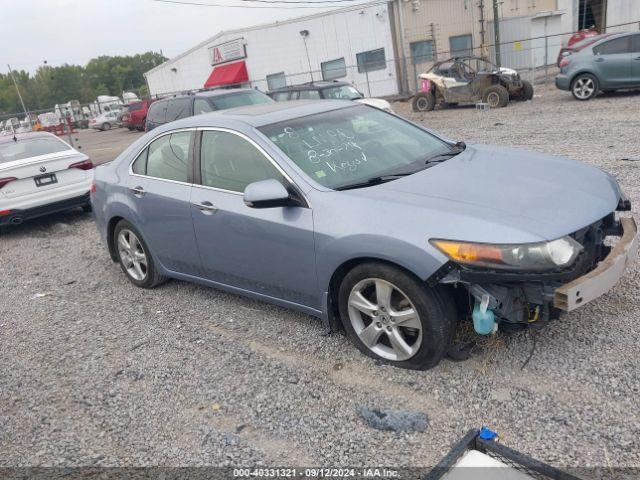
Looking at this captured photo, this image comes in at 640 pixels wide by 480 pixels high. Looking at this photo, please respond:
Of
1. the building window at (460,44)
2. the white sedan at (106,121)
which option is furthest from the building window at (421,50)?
the white sedan at (106,121)

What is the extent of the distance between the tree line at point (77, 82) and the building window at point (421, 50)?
75087 millimetres

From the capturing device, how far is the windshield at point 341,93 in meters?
15.1

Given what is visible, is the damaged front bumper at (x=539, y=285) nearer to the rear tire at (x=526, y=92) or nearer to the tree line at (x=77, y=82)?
the rear tire at (x=526, y=92)

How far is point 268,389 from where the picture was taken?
3545 mm

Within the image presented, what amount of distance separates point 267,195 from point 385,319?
106 cm

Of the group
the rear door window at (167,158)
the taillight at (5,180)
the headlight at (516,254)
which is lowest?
the headlight at (516,254)

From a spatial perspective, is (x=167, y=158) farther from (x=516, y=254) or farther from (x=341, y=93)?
(x=341, y=93)

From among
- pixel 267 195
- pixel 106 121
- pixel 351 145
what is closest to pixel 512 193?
pixel 351 145

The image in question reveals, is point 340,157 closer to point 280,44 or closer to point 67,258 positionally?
point 67,258

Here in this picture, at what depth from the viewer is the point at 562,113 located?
13492mm

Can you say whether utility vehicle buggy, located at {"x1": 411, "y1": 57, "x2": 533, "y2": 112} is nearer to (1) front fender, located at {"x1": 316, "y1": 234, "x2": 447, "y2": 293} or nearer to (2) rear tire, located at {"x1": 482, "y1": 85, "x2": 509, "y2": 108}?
(2) rear tire, located at {"x1": 482, "y1": 85, "x2": 509, "y2": 108}

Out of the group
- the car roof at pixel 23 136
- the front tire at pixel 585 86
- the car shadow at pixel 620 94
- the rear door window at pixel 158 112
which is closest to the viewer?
the car roof at pixel 23 136

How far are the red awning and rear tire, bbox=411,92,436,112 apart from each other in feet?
51.9

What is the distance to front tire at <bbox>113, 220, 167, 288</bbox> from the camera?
5227 millimetres
